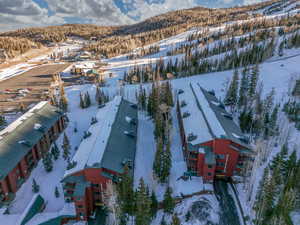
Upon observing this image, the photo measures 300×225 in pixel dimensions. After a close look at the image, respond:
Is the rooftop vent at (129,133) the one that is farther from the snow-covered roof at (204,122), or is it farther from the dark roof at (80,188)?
the dark roof at (80,188)

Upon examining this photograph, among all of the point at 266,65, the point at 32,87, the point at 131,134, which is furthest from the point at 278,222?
the point at 32,87

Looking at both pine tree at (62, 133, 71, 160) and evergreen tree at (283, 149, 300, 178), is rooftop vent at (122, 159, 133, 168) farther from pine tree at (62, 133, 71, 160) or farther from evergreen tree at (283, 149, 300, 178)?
evergreen tree at (283, 149, 300, 178)

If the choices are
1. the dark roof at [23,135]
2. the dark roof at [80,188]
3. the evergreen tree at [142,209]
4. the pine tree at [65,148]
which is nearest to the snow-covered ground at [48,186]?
the pine tree at [65,148]

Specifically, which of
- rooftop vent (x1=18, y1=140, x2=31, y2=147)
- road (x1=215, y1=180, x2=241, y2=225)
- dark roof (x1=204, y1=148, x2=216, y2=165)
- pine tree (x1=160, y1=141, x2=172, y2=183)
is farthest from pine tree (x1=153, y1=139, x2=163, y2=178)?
rooftop vent (x1=18, y1=140, x2=31, y2=147)

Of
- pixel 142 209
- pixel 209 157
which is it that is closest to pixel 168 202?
pixel 142 209

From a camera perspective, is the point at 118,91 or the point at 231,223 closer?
the point at 231,223

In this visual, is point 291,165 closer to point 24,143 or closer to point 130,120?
point 130,120

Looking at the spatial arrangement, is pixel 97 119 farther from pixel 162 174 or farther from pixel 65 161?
pixel 162 174
